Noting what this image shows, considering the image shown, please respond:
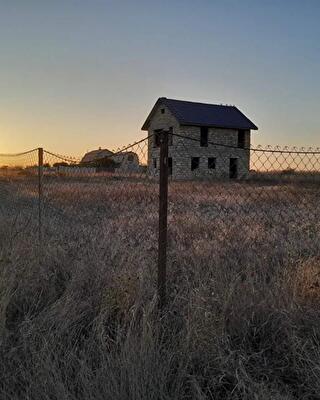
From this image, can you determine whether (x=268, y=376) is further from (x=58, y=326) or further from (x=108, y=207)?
(x=108, y=207)

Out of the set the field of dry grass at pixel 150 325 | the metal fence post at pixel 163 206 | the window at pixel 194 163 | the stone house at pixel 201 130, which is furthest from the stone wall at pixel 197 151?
the metal fence post at pixel 163 206

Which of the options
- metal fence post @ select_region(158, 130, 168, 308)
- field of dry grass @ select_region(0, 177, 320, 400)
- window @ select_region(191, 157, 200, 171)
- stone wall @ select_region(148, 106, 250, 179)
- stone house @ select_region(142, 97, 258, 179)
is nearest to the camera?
field of dry grass @ select_region(0, 177, 320, 400)

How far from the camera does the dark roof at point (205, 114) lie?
42125mm

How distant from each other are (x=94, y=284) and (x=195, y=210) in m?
8.19

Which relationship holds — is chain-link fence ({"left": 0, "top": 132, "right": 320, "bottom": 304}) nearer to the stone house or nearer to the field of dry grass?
the field of dry grass

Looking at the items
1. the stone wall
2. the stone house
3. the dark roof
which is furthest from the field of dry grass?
the dark roof

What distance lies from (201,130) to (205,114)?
6.83ft

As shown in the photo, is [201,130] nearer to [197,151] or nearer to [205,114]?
[205,114]

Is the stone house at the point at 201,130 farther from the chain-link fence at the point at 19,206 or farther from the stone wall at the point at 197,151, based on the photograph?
the chain-link fence at the point at 19,206

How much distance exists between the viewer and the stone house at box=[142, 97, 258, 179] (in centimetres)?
3997

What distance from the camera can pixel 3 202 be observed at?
1067cm

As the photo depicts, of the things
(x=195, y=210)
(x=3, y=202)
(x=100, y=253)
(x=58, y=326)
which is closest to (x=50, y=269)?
(x=100, y=253)

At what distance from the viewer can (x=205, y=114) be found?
43.9 m

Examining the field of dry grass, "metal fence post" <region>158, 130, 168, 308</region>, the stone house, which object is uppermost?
the stone house
